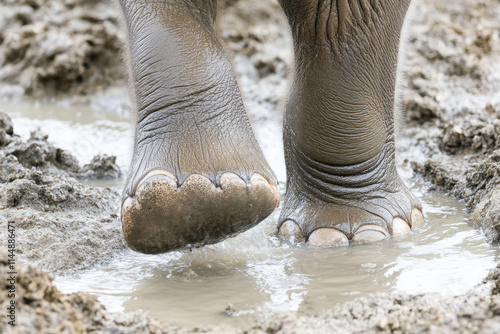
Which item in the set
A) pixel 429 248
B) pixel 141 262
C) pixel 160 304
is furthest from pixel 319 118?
pixel 160 304

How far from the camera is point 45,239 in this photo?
2.04 meters

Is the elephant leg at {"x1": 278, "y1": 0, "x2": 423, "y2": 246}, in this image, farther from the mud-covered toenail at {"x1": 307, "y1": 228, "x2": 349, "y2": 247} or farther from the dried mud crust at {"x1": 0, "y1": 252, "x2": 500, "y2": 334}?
the dried mud crust at {"x1": 0, "y1": 252, "x2": 500, "y2": 334}

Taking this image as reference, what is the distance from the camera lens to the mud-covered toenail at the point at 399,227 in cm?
229

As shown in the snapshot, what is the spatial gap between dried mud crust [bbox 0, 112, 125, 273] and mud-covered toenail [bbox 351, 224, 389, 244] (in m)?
0.76

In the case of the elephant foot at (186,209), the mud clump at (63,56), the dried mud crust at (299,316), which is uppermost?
the mud clump at (63,56)

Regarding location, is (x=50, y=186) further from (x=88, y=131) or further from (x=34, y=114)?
(x=34, y=114)

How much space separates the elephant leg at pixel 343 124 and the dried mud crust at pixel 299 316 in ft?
2.33

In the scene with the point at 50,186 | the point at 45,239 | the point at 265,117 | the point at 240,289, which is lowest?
the point at 240,289

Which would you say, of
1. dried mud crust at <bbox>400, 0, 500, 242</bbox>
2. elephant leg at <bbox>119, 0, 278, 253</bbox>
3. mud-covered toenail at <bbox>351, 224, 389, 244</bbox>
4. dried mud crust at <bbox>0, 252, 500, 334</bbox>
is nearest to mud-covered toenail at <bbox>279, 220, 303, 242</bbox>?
mud-covered toenail at <bbox>351, 224, 389, 244</bbox>

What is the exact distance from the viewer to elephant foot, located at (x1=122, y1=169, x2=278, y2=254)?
1684mm

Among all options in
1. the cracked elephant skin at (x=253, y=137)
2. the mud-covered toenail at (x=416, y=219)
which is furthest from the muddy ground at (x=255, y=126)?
the cracked elephant skin at (x=253, y=137)

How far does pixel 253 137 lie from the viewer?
193cm

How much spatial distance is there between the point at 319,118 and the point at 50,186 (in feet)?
3.27

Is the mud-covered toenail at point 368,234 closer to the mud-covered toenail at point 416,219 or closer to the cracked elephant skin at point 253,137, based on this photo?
the cracked elephant skin at point 253,137
